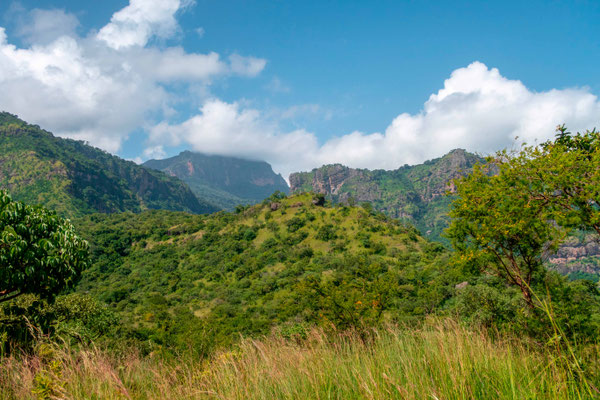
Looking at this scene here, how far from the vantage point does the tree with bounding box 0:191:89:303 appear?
6.64m

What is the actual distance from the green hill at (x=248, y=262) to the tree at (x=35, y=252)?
27.3 m

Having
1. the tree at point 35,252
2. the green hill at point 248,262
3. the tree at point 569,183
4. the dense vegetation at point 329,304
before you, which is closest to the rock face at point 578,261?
the green hill at point 248,262

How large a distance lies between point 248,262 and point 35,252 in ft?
225

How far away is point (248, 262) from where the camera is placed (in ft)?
243

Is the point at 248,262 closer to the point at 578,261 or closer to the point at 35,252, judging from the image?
the point at 35,252

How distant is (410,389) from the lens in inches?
72.8

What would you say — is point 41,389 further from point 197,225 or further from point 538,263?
point 197,225

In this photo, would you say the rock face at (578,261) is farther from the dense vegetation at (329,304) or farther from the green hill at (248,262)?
the dense vegetation at (329,304)

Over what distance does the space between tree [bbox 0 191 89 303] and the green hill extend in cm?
2727

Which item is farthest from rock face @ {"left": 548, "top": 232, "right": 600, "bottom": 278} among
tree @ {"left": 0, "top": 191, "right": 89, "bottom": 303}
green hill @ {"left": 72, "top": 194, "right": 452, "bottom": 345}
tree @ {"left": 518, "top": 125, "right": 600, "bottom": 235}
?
tree @ {"left": 0, "top": 191, "right": 89, "bottom": 303}

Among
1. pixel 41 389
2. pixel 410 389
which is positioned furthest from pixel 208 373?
pixel 410 389

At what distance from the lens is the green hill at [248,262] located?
4484cm

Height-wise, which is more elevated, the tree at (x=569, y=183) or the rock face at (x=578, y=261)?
the tree at (x=569, y=183)

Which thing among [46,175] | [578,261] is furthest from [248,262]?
[578,261]
